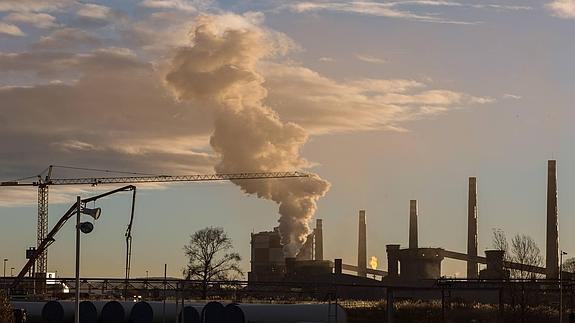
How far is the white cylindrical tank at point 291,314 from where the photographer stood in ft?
216

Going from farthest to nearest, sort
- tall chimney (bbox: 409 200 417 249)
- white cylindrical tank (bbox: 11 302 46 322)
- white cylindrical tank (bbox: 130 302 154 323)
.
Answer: tall chimney (bbox: 409 200 417 249) < white cylindrical tank (bbox: 11 302 46 322) < white cylindrical tank (bbox: 130 302 154 323)

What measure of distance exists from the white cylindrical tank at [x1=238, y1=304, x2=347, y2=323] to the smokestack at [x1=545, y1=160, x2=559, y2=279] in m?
83.4

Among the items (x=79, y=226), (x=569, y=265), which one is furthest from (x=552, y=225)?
(x=79, y=226)

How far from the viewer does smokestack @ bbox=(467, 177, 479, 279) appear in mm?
171500

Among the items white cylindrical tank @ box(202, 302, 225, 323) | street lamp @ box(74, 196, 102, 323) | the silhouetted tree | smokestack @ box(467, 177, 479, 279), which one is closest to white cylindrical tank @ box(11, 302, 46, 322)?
white cylindrical tank @ box(202, 302, 225, 323)

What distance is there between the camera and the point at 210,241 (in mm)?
151250

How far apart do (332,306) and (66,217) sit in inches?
2864

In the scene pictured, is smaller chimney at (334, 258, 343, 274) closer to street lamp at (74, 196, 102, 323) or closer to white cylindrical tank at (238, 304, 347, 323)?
white cylindrical tank at (238, 304, 347, 323)

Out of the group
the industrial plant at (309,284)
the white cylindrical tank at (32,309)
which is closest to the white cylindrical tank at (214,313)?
the industrial plant at (309,284)

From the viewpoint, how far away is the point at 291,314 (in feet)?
218

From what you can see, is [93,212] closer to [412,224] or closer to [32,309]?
[32,309]

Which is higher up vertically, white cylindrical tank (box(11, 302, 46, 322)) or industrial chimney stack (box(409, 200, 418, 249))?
industrial chimney stack (box(409, 200, 418, 249))

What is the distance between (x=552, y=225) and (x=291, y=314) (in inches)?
3515

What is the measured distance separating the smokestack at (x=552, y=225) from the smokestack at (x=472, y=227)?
23.0 meters
